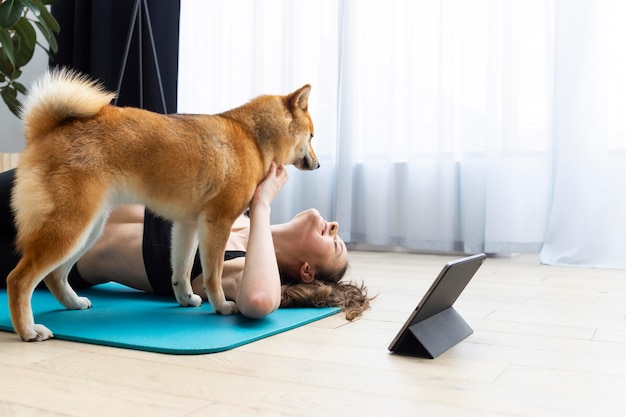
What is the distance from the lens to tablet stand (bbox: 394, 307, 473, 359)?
4.67ft

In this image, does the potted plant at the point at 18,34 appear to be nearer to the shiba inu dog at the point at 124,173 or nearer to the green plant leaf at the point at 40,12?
the green plant leaf at the point at 40,12

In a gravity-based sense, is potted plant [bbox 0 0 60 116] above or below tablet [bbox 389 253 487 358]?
above

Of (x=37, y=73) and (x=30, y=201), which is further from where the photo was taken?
(x=37, y=73)

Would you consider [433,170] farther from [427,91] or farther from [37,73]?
[37,73]

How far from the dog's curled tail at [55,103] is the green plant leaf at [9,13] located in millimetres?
1572

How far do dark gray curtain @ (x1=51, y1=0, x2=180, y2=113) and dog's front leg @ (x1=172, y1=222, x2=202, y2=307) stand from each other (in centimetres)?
215

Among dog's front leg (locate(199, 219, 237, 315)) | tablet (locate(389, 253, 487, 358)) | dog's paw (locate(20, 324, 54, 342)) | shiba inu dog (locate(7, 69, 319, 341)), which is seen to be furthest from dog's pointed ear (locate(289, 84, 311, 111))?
dog's paw (locate(20, 324, 54, 342))

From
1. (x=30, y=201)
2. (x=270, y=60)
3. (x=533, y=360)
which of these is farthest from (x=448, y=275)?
(x=270, y=60)

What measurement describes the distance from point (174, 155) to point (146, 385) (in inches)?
25.5

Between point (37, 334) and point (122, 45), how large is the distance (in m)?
2.92

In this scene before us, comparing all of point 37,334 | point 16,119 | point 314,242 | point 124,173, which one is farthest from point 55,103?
point 16,119

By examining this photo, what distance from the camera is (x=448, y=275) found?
4.74 ft

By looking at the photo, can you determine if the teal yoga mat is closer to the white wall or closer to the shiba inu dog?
the shiba inu dog

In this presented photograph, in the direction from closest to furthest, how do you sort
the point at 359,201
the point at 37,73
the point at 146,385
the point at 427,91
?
1. the point at 146,385
2. the point at 427,91
3. the point at 359,201
4. the point at 37,73
